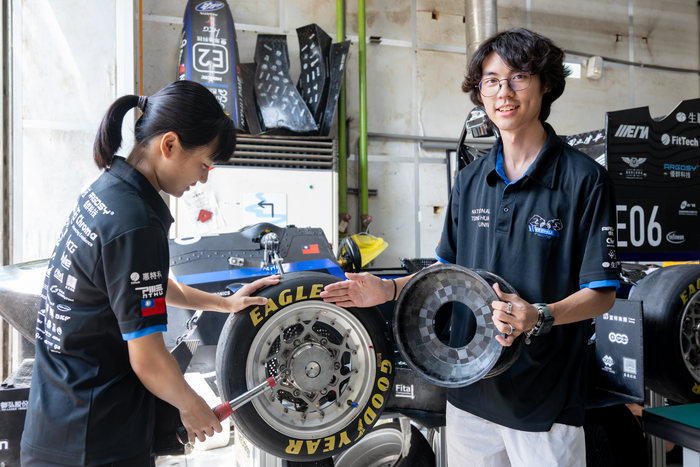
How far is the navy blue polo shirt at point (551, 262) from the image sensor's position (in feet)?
3.78

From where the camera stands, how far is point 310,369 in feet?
4.96

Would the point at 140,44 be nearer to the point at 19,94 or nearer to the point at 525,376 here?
the point at 19,94

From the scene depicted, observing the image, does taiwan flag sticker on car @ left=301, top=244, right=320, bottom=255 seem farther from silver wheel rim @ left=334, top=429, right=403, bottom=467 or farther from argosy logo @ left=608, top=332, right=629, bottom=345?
argosy logo @ left=608, top=332, right=629, bottom=345

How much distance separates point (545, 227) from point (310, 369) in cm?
82

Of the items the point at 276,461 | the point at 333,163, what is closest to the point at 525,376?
the point at 276,461

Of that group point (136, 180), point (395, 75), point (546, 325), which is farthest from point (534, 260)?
point (395, 75)

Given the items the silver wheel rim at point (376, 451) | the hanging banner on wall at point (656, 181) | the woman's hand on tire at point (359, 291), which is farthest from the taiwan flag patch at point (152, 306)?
the hanging banner on wall at point (656, 181)

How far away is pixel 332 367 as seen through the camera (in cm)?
153

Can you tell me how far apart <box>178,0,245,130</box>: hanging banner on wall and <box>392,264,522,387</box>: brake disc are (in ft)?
10.6

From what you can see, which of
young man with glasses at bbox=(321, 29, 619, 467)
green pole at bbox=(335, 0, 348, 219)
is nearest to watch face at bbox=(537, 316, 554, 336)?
young man with glasses at bbox=(321, 29, 619, 467)

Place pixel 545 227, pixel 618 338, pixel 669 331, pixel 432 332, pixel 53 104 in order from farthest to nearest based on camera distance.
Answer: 1. pixel 53 104
2. pixel 669 331
3. pixel 618 338
4. pixel 432 332
5. pixel 545 227

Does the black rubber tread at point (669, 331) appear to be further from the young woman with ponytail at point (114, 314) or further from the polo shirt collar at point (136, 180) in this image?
the polo shirt collar at point (136, 180)

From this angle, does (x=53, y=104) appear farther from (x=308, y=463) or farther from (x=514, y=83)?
(x=514, y=83)

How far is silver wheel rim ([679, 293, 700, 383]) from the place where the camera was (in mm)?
1851
